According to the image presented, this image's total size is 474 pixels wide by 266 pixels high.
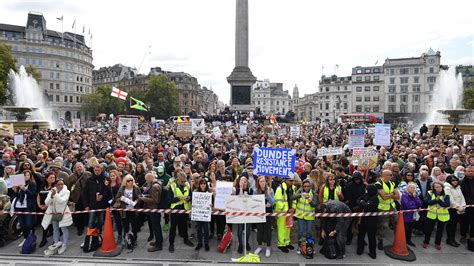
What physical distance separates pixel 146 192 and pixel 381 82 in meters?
115

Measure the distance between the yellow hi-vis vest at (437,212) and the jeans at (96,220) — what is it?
8638 mm

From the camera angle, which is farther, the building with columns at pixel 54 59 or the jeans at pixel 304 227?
the building with columns at pixel 54 59

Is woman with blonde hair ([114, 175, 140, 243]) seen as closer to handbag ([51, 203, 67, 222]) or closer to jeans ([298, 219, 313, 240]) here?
handbag ([51, 203, 67, 222])

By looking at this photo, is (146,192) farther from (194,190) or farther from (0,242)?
(0,242)

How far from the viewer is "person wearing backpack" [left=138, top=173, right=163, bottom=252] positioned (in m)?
8.57

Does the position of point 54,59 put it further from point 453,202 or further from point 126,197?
point 453,202

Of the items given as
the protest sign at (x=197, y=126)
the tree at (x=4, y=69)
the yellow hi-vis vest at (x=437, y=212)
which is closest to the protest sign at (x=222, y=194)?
the yellow hi-vis vest at (x=437, y=212)

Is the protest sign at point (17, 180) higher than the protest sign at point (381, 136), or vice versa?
the protest sign at point (381, 136)

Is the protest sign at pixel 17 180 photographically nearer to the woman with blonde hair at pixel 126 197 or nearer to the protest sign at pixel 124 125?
the woman with blonde hair at pixel 126 197

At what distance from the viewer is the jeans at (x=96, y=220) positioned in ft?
28.3

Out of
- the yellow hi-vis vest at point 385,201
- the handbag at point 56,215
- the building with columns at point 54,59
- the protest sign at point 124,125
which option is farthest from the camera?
the building with columns at point 54,59

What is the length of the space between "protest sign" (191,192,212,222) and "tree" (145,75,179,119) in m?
90.3

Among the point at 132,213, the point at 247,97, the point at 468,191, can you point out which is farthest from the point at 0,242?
the point at 247,97

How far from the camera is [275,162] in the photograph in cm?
862
